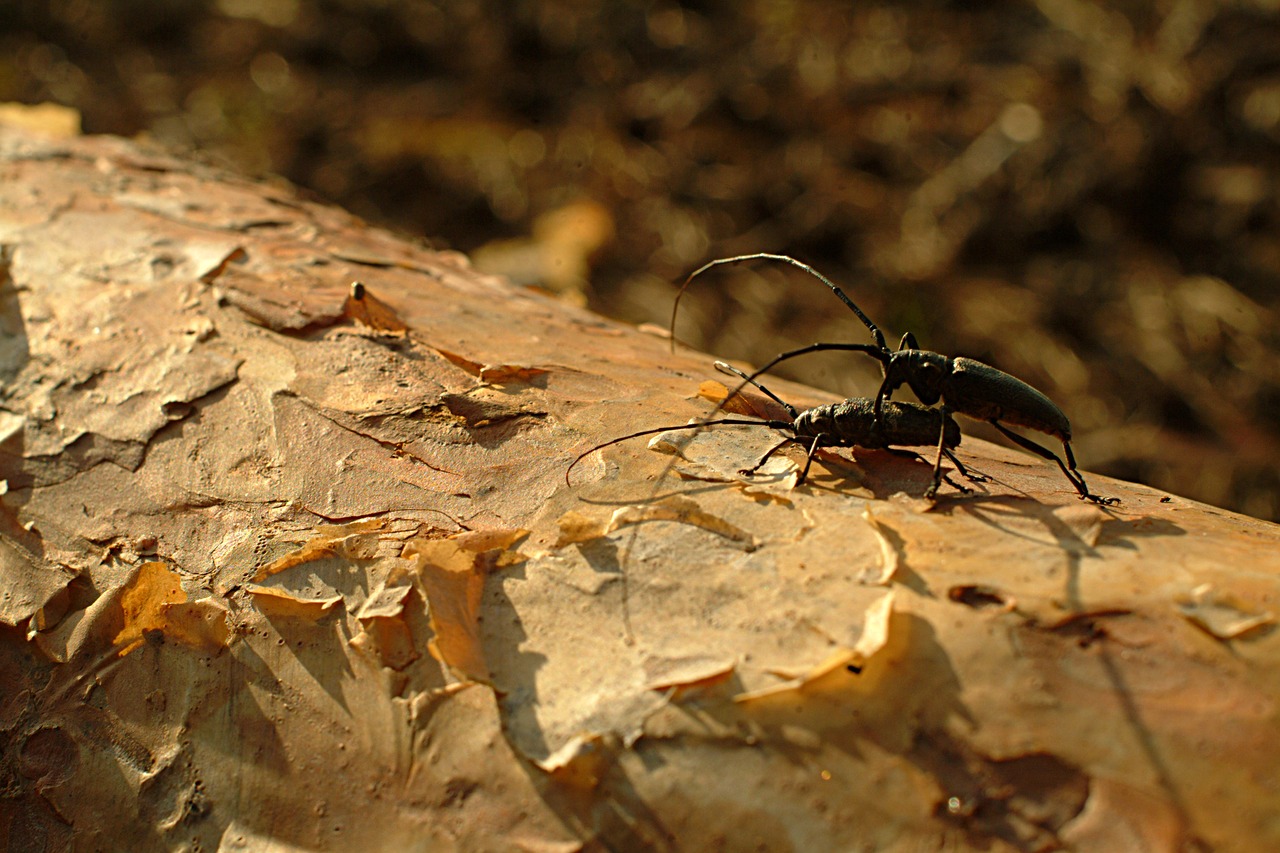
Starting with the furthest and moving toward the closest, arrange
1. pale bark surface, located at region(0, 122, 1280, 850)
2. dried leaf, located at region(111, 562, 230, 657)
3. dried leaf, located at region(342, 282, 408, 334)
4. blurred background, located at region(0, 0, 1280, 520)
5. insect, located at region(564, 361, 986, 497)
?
blurred background, located at region(0, 0, 1280, 520) < dried leaf, located at region(342, 282, 408, 334) < insect, located at region(564, 361, 986, 497) < dried leaf, located at region(111, 562, 230, 657) < pale bark surface, located at region(0, 122, 1280, 850)

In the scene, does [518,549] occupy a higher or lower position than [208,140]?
higher

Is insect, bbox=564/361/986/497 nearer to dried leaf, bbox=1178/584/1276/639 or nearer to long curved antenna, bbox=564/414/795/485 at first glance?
long curved antenna, bbox=564/414/795/485

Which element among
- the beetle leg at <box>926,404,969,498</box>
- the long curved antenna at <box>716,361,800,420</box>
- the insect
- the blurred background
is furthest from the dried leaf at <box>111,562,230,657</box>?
the blurred background

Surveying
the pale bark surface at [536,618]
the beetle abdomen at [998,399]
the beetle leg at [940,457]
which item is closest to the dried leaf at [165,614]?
the pale bark surface at [536,618]

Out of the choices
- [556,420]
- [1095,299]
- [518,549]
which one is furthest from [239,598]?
[1095,299]

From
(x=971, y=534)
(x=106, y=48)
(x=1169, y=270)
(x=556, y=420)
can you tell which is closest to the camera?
(x=971, y=534)

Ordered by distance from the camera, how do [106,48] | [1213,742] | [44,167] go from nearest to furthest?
[1213,742] → [44,167] → [106,48]

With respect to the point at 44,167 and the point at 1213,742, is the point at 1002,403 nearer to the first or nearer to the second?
the point at 1213,742

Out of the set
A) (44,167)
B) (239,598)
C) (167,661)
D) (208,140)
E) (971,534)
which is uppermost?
(971,534)
